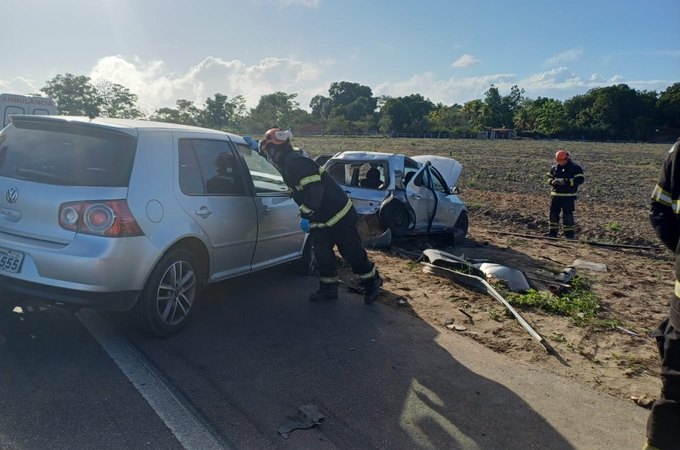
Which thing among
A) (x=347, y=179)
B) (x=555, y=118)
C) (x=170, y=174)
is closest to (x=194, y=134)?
(x=170, y=174)

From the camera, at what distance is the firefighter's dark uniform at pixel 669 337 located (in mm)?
2594

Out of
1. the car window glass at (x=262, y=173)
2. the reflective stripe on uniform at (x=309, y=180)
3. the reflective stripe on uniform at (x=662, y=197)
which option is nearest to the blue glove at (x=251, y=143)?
the car window glass at (x=262, y=173)

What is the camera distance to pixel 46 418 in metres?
2.88

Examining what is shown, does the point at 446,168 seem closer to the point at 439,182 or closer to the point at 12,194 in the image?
the point at 439,182

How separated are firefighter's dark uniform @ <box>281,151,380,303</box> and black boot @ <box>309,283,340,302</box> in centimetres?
1

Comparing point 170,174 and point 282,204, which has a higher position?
point 170,174

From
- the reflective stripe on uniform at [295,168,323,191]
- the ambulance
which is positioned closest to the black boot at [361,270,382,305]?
the reflective stripe on uniform at [295,168,323,191]

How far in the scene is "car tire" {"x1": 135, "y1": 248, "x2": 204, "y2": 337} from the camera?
392 cm

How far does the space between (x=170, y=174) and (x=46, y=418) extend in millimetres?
1931

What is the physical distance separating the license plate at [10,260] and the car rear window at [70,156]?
54 cm

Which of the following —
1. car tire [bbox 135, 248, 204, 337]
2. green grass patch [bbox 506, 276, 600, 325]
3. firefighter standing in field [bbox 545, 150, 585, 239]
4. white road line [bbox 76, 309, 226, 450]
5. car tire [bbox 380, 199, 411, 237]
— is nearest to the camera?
white road line [bbox 76, 309, 226, 450]

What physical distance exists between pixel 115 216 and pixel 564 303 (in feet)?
15.2

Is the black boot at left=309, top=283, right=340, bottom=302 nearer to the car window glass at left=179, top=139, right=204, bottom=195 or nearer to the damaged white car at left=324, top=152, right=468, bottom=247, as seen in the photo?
the car window glass at left=179, top=139, right=204, bottom=195

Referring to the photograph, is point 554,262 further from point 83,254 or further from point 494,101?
point 494,101
